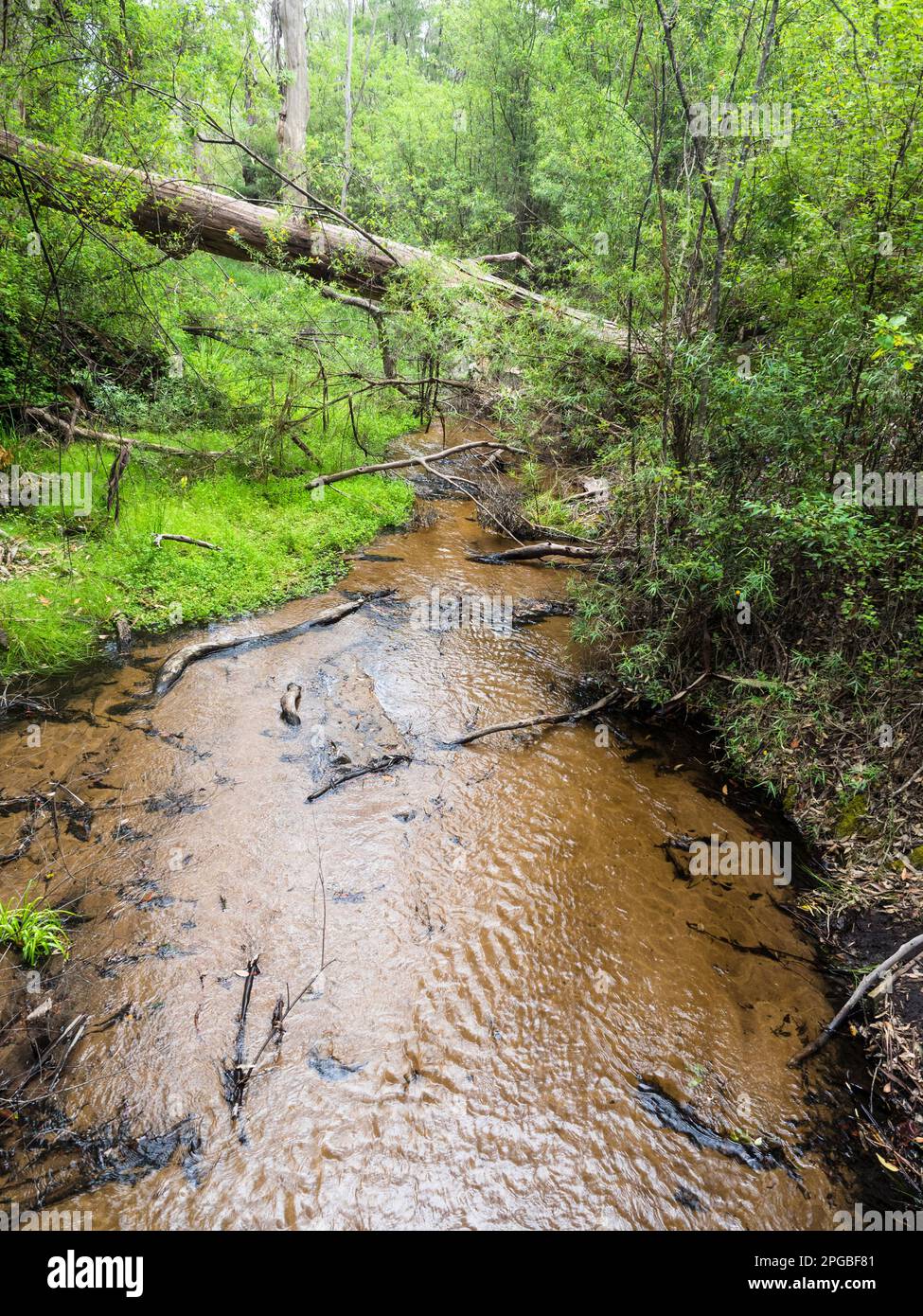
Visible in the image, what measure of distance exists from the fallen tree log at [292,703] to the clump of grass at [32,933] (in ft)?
6.85

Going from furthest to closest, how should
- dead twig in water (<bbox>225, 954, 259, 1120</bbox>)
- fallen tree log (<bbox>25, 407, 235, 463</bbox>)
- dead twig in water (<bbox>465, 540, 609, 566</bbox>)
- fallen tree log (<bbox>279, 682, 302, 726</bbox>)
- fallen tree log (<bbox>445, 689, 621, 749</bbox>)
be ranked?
dead twig in water (<bbox>465, 540, 609, 566</bbox>)
fallen tree log (<bbox>25, 407, 235, 463</bbox>)
fallen tree log (<bbox>445, 689, 621, 749</bbox>)
fallen tree log (<bbox>279, 682, 302, 726</bbox>)
dead twig in water (<bbox>225, 954, 259, 1120</bbox>)

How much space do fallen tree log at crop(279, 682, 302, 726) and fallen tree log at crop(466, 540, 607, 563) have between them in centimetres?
329

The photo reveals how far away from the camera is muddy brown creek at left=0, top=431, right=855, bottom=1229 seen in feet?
7.98

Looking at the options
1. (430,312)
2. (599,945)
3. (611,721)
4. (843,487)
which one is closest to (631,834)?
(599,945)

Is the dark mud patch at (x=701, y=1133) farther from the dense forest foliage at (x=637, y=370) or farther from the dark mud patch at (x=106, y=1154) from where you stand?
the dark mud patch at (x=106, y=1154)

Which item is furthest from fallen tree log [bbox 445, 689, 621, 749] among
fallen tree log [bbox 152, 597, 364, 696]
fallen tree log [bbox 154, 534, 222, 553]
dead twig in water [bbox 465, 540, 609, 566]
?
fallen tree log [bbox 154, 534, 222, 553]

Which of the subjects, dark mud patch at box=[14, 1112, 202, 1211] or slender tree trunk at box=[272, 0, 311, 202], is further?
slender tree trunk at box=[272, 0, 311, 202]

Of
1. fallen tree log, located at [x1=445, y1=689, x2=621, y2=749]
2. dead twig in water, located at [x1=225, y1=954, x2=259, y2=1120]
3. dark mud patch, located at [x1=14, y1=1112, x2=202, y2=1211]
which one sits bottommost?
dark mud patch, located at [x1=14, y1=1112, x2=202, y2=1211]

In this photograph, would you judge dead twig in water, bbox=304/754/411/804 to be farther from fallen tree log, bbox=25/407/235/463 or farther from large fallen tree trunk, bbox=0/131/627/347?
large fallen tree trunk, bbox=0/131/627/347

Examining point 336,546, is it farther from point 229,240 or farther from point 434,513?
point 229,240

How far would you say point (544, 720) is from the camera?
522 centimetres

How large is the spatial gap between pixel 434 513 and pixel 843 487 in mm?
6298

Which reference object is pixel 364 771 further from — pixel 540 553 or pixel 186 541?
pixel 540 553

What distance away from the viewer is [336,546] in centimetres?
789
